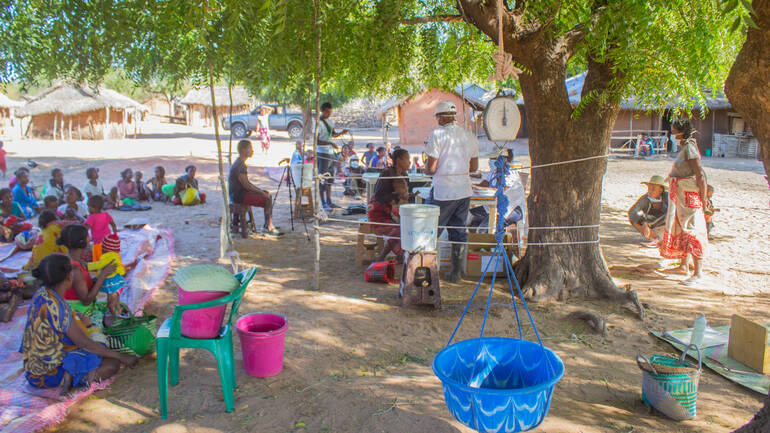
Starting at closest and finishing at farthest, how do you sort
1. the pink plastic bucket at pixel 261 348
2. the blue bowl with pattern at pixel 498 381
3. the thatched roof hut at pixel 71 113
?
the blue bowl with pattern at pixel 498 381
the pink plastic bucket at pixel 261 348
the thatched roof hut at pixel 71 113

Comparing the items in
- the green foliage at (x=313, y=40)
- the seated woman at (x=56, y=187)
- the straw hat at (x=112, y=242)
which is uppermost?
the green foliage at (x=313, y=40)

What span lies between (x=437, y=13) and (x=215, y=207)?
652 cm

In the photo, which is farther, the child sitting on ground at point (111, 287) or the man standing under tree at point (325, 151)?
the man standing under tree at point (325, 151)

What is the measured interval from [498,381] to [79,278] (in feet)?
10.8

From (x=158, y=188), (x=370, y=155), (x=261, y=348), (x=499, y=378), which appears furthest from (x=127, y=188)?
(x=499, y=378)

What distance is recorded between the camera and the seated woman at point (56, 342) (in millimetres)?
3465

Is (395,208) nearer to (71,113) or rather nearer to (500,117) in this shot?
(500,117)

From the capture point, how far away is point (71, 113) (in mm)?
26141

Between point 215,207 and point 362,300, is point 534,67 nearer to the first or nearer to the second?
point 362,300

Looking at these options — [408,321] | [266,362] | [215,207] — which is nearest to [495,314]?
[408,321]

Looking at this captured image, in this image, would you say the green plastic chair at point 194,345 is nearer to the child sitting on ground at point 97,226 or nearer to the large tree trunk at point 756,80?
the child sitting on ground at point 97,226

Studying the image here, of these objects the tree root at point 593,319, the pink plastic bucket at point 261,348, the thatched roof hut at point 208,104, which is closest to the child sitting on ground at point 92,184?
the pink plastic bucket at point 261,348

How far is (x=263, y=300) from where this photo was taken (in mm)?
5348

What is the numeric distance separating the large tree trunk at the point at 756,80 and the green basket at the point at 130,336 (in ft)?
13.6
